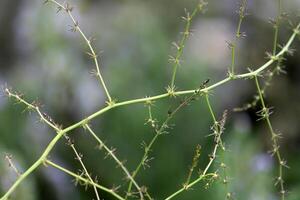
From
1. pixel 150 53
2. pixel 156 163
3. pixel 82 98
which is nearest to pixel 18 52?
pixel 82 98

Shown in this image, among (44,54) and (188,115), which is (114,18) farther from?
(188,115)

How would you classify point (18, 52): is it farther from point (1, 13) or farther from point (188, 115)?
point (188, 115)

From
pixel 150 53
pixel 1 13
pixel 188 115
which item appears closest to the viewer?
pixel 188 115

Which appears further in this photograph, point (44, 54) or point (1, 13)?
point (1, 13)

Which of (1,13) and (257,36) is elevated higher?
(1,13)

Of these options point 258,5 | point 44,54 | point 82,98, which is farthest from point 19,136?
point 258,5

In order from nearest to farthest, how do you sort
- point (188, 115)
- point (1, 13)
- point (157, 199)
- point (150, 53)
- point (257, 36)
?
point (157, 199) < point (188, 115) < point (150, 53) < point (257, 36) < point (1, 13)
